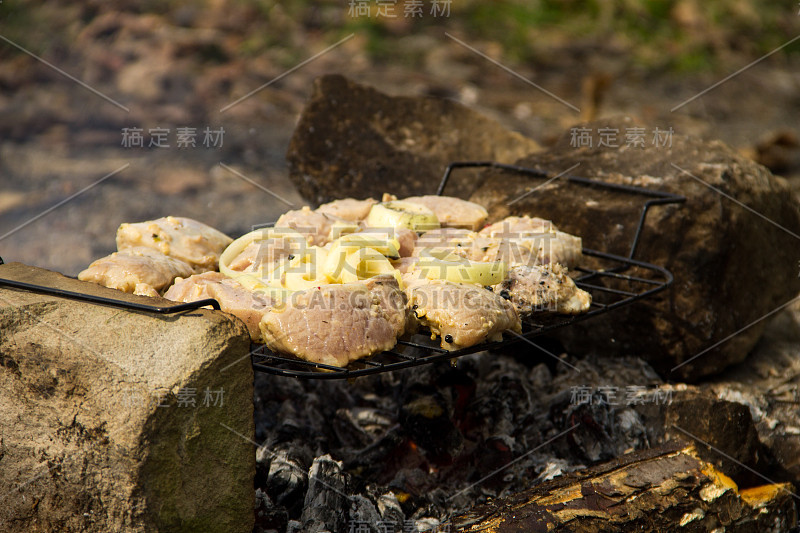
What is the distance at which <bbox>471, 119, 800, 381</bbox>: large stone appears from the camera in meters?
3.35

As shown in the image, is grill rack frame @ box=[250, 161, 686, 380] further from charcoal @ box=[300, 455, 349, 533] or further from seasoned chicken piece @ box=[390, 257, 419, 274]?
charcoal @ box=[300, 455, 349, 533]

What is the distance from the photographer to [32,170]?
7203mm

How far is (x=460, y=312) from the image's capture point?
227 centimetres

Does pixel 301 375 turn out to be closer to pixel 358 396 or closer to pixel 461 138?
pixel 358 396


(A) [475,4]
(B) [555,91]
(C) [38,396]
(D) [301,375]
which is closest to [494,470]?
(D) [301,375]

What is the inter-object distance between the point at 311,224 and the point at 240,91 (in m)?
6.39

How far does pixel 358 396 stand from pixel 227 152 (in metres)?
5.04

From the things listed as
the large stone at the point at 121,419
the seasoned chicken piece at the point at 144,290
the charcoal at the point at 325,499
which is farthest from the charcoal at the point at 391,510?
the seasoned chicken piece at the point at 144,290

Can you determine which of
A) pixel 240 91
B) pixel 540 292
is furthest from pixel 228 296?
pixel 240 91

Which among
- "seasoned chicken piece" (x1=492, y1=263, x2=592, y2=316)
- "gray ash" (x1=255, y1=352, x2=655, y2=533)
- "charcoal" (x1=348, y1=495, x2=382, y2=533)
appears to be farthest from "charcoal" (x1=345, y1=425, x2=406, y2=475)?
"seasoned chicken piece" (x1=492, y1=263, x2=592, y2=316)

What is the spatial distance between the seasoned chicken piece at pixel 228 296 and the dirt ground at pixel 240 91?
139 inches

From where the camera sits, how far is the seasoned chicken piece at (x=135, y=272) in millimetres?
2438

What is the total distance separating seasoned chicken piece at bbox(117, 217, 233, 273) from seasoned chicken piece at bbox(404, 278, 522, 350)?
3.06 ft

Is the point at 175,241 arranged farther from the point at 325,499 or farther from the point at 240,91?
the point at 240,91
